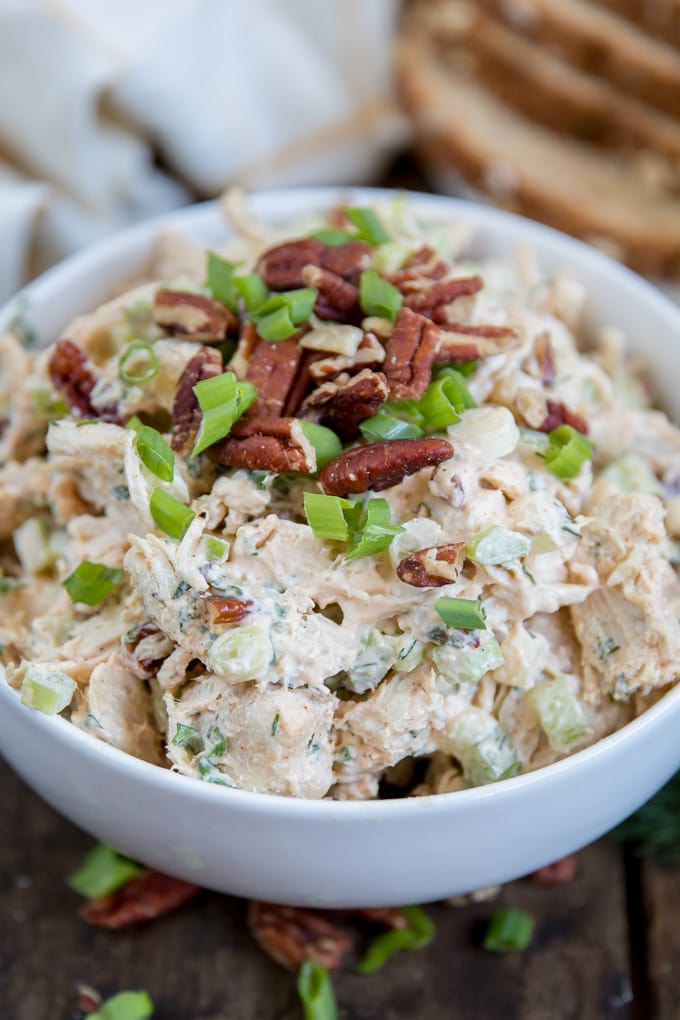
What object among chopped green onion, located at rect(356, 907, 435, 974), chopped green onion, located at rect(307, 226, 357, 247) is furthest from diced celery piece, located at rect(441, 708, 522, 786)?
chopped green onion, located at rect(307, 226, 357, 247)

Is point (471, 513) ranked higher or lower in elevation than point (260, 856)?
higher

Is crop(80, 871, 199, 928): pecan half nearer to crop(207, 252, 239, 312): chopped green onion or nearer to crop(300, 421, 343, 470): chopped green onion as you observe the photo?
crop(300, 421, 343, 470): chopped green onion

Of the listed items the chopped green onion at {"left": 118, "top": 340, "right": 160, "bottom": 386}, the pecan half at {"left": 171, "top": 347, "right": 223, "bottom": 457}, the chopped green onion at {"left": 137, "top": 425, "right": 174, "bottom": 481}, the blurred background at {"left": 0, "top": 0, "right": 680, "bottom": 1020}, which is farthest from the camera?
the blurred background at {"left": 0, "top": 0, "right": 680, "bottom": 1020}

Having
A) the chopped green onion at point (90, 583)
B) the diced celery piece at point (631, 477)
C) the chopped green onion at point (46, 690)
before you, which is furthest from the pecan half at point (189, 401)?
the diced celery piece at point (631, 477)

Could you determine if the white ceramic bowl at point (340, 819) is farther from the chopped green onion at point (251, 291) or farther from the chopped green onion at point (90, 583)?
the chopped green onion at point (251, 291)

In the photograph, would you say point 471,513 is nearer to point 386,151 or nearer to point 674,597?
point 674,597

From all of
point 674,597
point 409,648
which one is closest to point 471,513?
point 409,648
